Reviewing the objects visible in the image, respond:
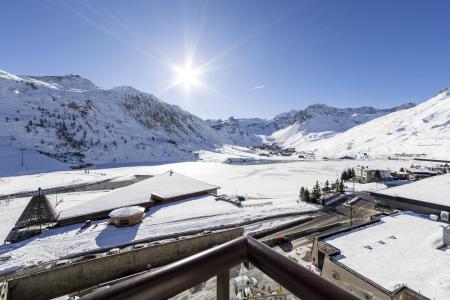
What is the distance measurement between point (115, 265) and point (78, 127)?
129 meters

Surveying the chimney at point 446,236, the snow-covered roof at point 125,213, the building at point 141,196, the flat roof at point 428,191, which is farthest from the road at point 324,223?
the building at point 141,196

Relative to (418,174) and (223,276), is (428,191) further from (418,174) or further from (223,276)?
(418,174)

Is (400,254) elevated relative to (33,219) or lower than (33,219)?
elevated

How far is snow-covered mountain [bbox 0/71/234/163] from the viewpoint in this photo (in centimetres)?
9669

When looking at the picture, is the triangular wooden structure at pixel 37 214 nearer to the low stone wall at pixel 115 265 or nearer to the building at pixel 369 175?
the low stone wall at pixel 115 265

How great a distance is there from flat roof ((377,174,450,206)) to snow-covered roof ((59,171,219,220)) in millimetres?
26481

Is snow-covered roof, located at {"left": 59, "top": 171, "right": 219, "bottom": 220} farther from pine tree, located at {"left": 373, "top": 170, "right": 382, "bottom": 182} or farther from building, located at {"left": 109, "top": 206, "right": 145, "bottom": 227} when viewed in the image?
pine tree, located at {"left": 373, "top": 170, "right": 382, "bottom": 182}

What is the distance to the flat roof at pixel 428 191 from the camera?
27.7 metres

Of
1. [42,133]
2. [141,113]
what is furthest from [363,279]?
[141,113]

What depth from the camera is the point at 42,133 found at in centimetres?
10162

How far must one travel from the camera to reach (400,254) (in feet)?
56.6

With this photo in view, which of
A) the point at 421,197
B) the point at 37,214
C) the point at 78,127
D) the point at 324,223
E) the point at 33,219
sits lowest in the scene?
the point at 324,223

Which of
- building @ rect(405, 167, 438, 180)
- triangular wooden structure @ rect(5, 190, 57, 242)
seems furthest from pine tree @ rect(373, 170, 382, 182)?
triangular wooden structure @ rect(5, 190, 57, 242)

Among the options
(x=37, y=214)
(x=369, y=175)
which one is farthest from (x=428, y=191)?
(x=37, y=214)
